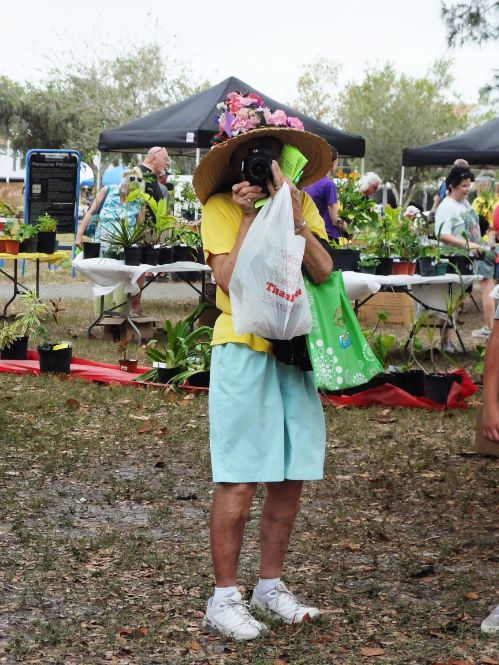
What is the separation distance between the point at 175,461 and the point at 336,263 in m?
3.56

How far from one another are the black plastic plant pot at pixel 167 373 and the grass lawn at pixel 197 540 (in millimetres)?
535

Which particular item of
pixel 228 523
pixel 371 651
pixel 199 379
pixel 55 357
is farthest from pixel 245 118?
pixel 55 357

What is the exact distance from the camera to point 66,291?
16.3m

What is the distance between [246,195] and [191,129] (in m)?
10.5

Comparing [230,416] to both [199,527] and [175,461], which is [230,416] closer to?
[199,527]

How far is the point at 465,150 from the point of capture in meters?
13.7

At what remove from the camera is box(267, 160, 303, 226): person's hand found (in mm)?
3543

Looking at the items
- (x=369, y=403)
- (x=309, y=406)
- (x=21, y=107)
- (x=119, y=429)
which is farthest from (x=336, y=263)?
(x=21, y=107)

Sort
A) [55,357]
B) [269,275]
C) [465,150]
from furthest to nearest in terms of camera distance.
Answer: [465,150] → [55,357] → [269,275]

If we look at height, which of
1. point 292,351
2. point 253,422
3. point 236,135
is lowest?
Result: point 253,422

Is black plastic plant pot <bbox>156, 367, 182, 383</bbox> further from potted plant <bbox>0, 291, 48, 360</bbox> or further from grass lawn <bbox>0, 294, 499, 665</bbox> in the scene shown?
potted plant <bbox>0, 291, 48, 360</bbox>

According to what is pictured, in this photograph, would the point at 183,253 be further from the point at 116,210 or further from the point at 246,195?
the point at 246,195

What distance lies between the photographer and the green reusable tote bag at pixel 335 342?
3.62 meters

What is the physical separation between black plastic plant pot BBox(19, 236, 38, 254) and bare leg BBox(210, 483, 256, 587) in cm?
814
